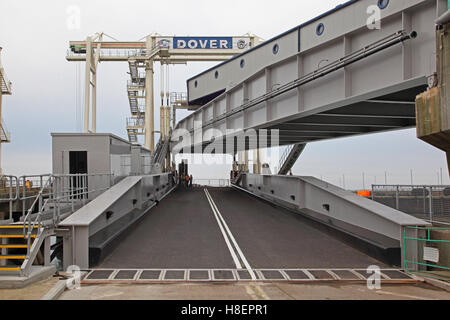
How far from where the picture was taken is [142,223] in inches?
535

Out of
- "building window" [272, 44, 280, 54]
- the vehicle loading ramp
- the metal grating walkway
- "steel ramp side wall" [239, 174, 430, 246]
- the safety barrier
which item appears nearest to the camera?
the metal grating walkway

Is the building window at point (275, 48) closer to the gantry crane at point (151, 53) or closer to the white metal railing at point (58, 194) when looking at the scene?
the white metal railing at point (58, 194)

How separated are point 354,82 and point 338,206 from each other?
4.08 m

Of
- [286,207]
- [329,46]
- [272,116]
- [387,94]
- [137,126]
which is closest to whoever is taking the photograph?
[387,94]

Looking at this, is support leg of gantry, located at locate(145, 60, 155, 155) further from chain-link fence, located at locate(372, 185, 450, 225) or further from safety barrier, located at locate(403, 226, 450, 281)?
safety barrier, located at locate(403, 226, 450, 281)

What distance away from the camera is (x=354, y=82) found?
11383 millimetres

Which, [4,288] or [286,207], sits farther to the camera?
[286,207]

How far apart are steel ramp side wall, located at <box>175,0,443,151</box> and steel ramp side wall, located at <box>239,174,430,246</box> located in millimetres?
2764

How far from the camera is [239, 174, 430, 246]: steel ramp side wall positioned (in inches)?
364

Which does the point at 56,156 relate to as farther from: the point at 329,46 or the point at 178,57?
the point at 178,57

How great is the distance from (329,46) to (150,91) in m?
25.6

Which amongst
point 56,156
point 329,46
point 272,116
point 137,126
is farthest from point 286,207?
point 137,126

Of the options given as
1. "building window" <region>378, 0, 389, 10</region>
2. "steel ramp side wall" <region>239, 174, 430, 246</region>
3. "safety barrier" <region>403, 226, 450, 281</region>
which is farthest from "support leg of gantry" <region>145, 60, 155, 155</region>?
"safety barrier" <region>403, 226, 450, 281</region>

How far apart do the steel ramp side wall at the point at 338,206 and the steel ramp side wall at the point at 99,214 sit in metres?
6.69
